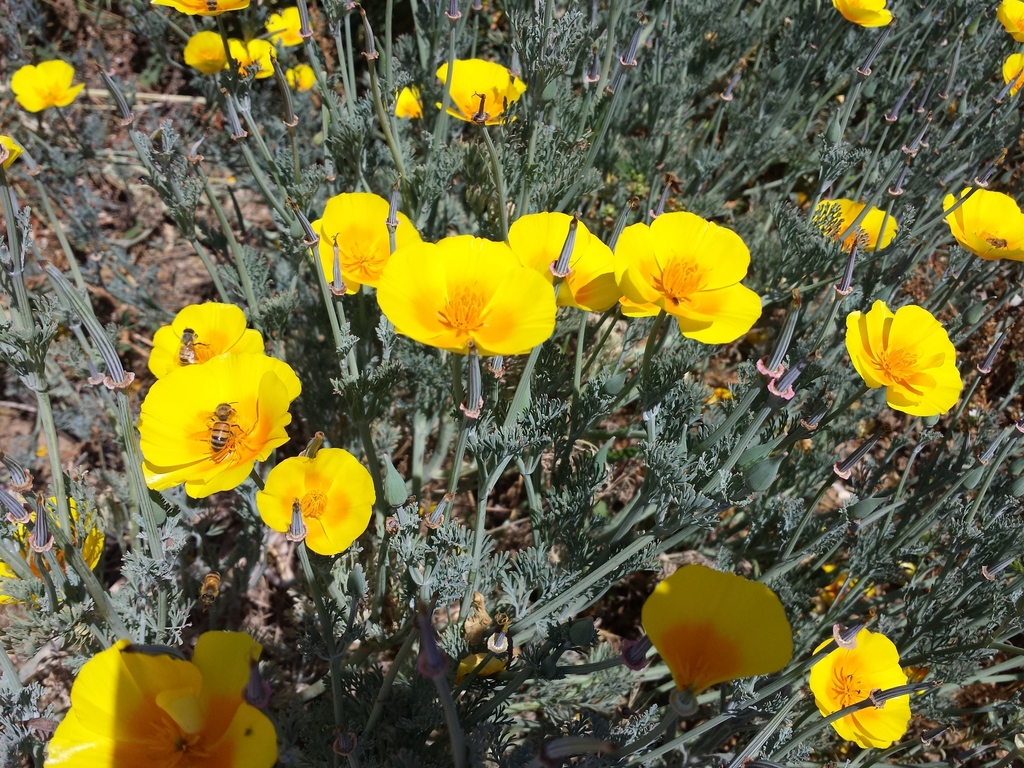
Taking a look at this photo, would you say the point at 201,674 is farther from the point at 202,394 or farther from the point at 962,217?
the point at 962,217

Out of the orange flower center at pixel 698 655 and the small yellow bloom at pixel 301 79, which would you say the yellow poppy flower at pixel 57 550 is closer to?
the orange flower center at pixel 698 655

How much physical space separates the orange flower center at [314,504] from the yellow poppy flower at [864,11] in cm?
217

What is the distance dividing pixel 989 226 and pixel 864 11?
2.63 ft

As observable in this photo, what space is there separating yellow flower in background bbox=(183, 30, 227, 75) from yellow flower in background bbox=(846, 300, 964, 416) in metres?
2.23

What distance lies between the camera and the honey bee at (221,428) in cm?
133

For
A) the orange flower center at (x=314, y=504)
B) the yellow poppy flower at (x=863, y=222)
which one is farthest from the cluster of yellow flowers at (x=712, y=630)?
the yellow poppy flower at (x=863, y=222)

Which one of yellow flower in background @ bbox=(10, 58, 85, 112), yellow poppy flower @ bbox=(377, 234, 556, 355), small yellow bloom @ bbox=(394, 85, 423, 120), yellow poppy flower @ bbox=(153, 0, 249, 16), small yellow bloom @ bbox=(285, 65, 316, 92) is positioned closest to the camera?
yellow poppy flower @ bbox=(377, 234, 556, 355)

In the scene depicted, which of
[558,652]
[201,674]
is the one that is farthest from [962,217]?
[201,674]

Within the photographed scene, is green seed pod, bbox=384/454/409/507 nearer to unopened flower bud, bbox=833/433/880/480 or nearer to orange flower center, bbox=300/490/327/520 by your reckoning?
orange flower center, bbox=300/490/327/520

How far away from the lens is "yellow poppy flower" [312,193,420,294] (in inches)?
72.7

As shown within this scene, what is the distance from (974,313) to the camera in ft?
6.84

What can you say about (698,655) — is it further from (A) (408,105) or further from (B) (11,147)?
(A) (408,105)

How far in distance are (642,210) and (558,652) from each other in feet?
6.46

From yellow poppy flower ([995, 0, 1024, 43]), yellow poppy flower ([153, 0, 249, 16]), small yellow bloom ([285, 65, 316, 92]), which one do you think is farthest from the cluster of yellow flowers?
small yellow bloom ([285, 65, 316, 92])
